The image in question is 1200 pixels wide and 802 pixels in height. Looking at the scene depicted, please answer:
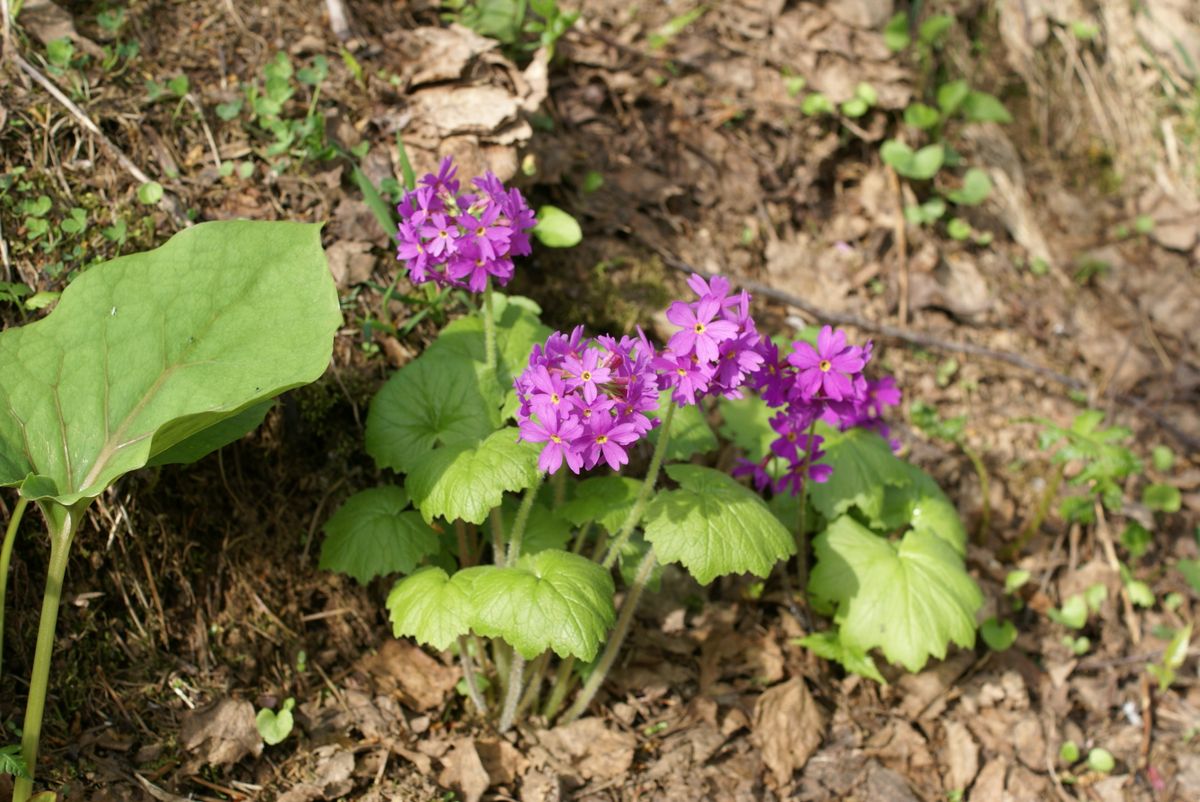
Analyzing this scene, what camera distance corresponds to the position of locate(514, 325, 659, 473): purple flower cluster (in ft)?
8.61

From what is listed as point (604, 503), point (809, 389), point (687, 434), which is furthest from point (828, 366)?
point (604, 503)

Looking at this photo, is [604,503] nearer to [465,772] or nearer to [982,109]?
[465,772]

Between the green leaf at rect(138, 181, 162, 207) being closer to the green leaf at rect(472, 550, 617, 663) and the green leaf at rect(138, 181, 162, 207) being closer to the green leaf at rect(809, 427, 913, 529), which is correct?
the green leaf at rect(472, 550, 617, 663)

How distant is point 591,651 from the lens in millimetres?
2652

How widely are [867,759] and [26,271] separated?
3662 mm

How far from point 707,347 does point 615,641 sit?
1280 mm

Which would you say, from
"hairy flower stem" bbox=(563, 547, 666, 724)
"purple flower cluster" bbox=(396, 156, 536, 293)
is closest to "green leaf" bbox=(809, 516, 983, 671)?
"hairy flower stem" bbox=(563, 547, 666, 724)

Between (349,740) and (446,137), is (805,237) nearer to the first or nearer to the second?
(446,137)

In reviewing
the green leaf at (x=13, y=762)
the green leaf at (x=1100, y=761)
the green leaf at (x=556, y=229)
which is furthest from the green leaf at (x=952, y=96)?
the green leaf at (x=13, y=762)

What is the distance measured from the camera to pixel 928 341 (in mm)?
5336

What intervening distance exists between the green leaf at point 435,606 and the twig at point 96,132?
5.63 feet

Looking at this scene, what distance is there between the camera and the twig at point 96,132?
354cm

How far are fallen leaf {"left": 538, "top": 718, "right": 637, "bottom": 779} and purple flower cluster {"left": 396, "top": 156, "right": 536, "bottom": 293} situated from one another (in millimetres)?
1709

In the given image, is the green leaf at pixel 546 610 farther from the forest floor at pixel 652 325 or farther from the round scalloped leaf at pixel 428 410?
the forest floor at pixel 652 325
